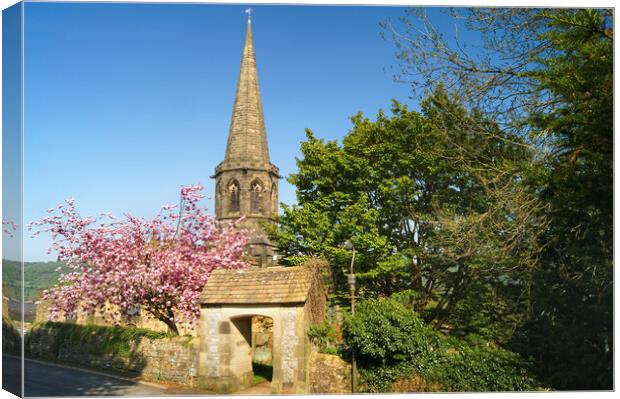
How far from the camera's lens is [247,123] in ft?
117

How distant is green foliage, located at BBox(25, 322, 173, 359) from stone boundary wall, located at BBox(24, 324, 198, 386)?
0.14ft

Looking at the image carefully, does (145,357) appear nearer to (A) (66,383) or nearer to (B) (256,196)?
(A) (66,383)

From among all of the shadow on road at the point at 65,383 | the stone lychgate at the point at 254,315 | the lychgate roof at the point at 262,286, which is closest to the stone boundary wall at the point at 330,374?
the stone lychgate at the point at 254,315

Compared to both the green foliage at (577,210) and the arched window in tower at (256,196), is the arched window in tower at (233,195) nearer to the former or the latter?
the arched window in tower at (256,196)

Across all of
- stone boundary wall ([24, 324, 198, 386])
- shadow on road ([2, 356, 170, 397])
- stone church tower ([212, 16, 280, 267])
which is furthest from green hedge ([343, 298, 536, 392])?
stone church tower ([212, 16, 280, 267])

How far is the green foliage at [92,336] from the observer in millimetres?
16781

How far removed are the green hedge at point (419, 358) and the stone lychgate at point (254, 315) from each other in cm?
Result: 124

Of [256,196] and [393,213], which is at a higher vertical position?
[256,196]

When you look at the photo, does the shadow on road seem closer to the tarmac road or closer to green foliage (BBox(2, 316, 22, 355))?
the tarmac road

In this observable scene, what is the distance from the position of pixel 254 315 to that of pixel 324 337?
72.8 inches

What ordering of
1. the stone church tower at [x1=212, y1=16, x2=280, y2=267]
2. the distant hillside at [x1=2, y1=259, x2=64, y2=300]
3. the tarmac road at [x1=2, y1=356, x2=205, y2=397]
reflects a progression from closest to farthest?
the distant hillside at [x1=2, y1=259, x2=64, y2=300], the tarmac road at [x1=2, y1=356, x2=205, y2=397], the stone church tower at [x1=212, y1=16, x2=280, y2=267]

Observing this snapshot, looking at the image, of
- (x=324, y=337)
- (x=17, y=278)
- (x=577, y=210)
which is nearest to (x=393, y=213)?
(x=324, y=337)

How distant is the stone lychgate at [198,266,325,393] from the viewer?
13.1 metres

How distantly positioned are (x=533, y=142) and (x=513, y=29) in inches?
91.2
